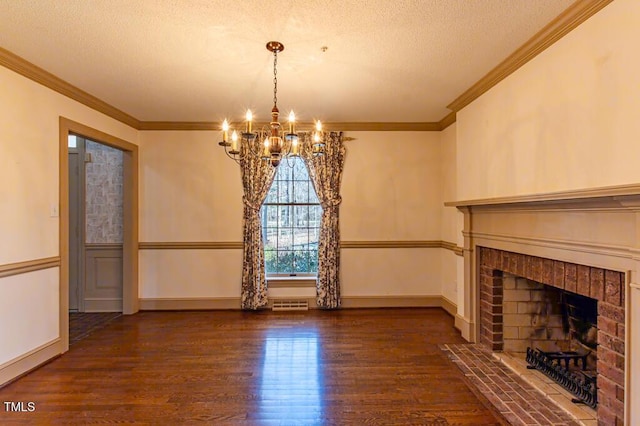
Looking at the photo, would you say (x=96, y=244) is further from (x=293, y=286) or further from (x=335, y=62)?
(x=335, y=62)

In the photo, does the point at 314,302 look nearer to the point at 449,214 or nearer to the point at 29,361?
the point at 449,214

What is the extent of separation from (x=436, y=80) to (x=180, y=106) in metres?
2.98

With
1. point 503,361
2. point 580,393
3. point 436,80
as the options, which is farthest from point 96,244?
point 580,393

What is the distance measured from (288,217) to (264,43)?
2.84m

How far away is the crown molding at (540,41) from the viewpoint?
211 centimetres

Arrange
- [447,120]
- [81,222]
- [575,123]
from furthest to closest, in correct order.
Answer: [81,222] → [447,120] → [575,123]

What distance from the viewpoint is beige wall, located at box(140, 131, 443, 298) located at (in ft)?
16.1

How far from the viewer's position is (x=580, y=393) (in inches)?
96.0

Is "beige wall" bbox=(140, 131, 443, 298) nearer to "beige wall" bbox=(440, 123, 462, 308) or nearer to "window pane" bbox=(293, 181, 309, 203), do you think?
"beige wall" bbox=(440, 123, 462, 308)

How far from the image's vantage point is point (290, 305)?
490 cm

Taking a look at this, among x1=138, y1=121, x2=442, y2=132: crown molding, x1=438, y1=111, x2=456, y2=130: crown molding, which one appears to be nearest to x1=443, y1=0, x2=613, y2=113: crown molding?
x1=438, y1=111, x2=456, y2=130: crown molding

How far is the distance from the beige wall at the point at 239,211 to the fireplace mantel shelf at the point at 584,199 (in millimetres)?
2034

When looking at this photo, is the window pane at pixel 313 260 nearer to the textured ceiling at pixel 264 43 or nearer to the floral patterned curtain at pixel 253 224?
the floral patterned curtain at pixel 253 224

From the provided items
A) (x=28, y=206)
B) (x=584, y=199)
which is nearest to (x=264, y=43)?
(x=584, y=199)
